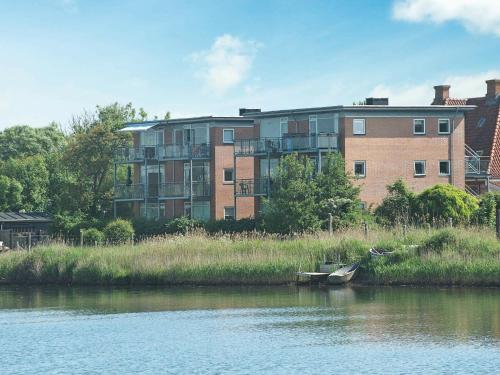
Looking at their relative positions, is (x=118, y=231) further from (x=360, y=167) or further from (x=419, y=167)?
(x=419, y=167)

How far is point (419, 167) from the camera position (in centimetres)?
8450

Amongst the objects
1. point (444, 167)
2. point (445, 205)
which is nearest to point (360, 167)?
point (444, 167)

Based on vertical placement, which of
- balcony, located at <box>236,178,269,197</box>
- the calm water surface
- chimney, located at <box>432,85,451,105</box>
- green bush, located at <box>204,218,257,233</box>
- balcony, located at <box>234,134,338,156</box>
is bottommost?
the calm water surface

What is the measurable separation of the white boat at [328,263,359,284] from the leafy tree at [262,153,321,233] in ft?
38.6

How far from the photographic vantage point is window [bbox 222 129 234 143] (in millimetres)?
93000

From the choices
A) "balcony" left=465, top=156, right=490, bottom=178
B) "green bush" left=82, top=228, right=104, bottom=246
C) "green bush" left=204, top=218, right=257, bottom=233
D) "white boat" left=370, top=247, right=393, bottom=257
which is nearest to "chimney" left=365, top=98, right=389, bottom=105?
"balcony" left=465, top=156, right=490, bottom=178

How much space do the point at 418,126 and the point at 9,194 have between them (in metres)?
40.5

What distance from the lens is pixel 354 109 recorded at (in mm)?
83125

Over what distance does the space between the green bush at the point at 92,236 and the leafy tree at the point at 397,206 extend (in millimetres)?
18168

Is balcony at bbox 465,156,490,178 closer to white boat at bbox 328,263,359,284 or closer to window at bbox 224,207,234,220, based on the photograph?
window at bbox 224,207,234,220

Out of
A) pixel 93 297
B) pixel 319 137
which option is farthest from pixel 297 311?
pixel 319 137

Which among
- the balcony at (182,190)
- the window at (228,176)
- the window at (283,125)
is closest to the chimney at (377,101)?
the window at (283,125)

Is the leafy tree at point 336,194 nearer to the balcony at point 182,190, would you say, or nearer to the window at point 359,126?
the window at point 359,126

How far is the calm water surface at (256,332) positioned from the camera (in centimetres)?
3397
